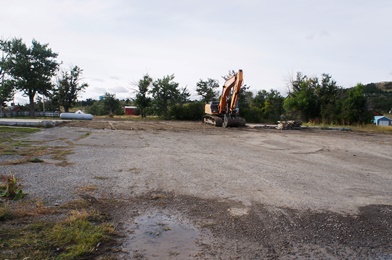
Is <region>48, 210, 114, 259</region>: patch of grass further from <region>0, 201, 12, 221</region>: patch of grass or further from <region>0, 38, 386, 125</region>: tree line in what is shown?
<region>0, 38, 386, 125</region>: tree line

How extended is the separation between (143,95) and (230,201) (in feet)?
127

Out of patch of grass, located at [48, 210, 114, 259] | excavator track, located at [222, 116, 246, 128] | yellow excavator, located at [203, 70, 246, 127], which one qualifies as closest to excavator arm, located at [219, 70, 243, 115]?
yellow excavator, located at [203, 70, 246, 127]

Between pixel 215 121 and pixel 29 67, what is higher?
pixel 29 67

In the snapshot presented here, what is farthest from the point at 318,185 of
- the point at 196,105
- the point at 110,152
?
the point at 196,105

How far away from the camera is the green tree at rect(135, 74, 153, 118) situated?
1671 inches

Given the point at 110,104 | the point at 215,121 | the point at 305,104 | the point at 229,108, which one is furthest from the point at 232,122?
the point at 110,104

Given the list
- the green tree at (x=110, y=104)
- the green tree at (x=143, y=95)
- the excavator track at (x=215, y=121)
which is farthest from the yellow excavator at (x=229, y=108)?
the green tree at (x=110, y=104)

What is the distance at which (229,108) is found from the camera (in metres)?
25.2

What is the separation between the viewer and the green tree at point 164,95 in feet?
133

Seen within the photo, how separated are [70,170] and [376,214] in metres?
6.81

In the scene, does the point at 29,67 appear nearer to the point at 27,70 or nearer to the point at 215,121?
the point at 27,70

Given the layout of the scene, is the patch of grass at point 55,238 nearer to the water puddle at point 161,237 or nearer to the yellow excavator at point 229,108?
the water puddle at point 161,237

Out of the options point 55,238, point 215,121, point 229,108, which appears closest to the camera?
point 55,238

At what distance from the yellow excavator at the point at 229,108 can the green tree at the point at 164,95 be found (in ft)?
45.6
